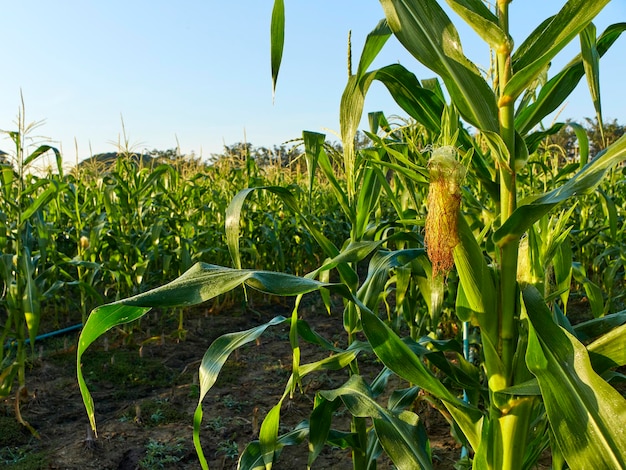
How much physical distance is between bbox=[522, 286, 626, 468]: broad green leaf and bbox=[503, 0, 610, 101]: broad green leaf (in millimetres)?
474

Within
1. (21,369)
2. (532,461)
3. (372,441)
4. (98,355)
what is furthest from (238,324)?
(532,461)

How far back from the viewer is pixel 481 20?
1065 millimetres

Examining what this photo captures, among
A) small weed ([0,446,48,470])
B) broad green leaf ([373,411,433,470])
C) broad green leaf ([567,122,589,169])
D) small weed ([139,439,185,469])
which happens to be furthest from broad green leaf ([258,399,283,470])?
small weed ([0,446,48,470])

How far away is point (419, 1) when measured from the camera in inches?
43.7

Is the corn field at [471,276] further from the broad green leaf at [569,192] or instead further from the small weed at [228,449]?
the small weed at [228,449]

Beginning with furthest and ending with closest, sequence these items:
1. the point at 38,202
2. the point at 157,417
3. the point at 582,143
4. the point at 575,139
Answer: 1. the point at 575,139
2. the point at 38,202
3. the point at 157,417
4. the point at 582,143

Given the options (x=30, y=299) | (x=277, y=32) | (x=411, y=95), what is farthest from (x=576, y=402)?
(x=30, y=299)

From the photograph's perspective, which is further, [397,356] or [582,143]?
[582,143]

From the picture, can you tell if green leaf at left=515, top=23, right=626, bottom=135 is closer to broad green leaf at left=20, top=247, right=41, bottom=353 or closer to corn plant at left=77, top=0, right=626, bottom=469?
corn plant at left=77, top=0, right=626, bottom=469

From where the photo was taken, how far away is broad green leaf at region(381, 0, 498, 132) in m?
1.08

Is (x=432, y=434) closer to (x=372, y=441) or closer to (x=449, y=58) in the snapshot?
(x=372, y=441)

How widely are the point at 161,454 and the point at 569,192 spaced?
2.08 m

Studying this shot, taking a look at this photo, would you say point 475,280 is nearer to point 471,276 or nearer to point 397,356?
point 471,276

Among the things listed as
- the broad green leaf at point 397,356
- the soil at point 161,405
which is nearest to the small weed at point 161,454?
the soil at point 161,405
